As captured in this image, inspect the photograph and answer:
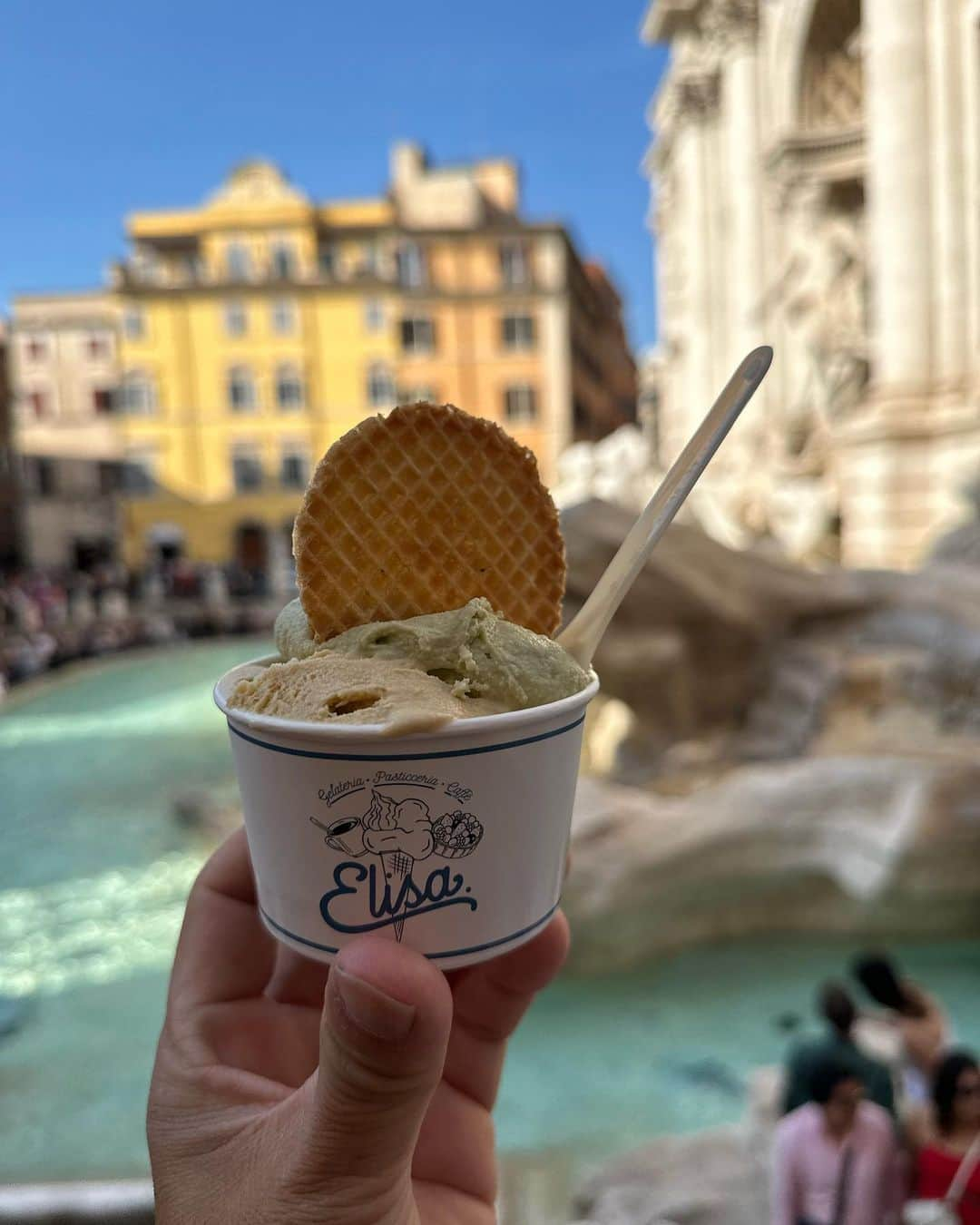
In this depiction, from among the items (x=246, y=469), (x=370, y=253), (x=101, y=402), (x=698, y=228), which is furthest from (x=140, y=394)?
(x=698, y=228)

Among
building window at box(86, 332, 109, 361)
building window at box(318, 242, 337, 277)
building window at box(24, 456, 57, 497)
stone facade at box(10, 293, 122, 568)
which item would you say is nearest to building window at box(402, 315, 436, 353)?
building window at box(318, 242, 337, 277)

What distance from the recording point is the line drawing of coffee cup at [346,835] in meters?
1.20

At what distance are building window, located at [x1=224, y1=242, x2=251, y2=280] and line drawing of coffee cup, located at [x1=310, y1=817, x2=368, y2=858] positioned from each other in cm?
3385

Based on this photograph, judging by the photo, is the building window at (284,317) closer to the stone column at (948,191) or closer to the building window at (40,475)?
→ the building window at (40,475)

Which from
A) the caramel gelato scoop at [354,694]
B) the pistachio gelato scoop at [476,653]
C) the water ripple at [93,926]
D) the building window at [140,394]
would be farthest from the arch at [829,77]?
the building window at [140,394]

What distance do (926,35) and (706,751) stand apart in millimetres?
8006

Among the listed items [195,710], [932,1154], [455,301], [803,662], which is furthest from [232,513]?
[932,1154]

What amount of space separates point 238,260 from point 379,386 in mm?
6189

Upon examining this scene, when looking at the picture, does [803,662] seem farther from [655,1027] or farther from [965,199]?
[965,199]

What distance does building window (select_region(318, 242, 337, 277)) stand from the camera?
32.9 metres

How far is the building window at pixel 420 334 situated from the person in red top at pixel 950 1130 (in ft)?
103

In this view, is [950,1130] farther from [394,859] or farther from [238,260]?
[238,260]

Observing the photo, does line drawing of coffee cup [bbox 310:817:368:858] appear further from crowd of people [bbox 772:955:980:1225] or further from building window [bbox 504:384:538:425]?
building window [bbox 504:384:538:425]

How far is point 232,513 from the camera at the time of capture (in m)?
32.3
